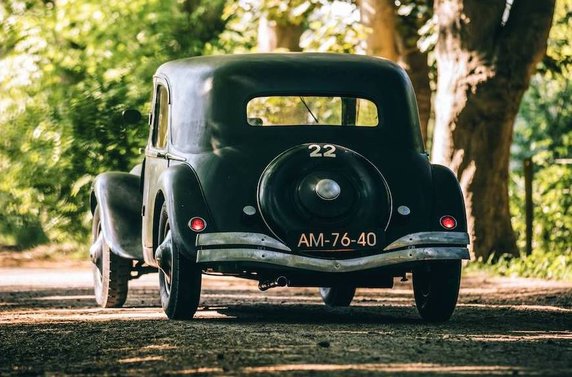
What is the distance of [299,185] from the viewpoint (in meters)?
10.8

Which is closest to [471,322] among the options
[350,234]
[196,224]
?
[350,234]

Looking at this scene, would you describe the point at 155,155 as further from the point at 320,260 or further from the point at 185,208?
the point at 320,260

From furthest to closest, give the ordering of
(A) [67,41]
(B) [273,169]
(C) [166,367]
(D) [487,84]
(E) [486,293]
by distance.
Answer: (A) [67,41] → (D) [487,84] → (E) [486,293] → (B) [273,169] → (C) [166,367]

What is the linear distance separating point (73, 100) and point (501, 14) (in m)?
7.88

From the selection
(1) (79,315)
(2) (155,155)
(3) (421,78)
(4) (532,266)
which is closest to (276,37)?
(3) (421,78)

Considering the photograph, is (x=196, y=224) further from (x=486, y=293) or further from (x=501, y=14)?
(x=501, y=14)

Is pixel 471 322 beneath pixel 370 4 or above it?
beneath

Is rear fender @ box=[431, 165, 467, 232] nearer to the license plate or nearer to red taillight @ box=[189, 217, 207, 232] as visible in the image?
the license plate

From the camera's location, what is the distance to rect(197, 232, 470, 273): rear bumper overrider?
10766mm

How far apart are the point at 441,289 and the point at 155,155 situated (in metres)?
2.62

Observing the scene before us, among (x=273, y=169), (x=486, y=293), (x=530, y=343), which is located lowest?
(x=486, y=293)

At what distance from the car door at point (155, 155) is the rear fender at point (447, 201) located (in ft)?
6.74

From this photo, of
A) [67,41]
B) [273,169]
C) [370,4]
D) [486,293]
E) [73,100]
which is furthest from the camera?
[67,41]

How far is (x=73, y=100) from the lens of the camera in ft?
78.3
